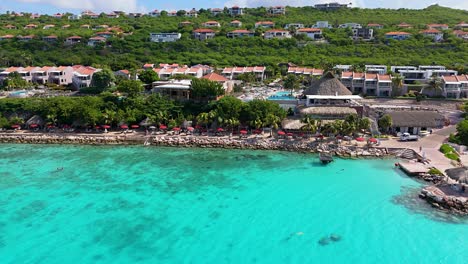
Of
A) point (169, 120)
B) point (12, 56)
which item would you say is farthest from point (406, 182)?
point (12, 56)

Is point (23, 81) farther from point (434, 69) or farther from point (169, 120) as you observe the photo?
point (434, 69)

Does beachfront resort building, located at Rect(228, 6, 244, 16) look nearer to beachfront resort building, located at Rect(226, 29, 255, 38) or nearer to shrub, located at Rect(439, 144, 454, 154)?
beachfront resort building, located at Rect(226, 29, 255, 38)

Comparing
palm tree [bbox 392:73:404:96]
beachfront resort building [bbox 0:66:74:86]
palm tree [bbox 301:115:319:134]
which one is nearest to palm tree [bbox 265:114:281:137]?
palm tree [bbox 301:115:319:134]

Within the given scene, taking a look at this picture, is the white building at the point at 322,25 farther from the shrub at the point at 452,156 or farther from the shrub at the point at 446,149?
the shrub at the point at 452,156

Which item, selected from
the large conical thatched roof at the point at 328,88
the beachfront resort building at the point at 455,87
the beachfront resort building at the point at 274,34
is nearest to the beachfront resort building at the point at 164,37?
the beachfront resort building at the point at 274,34

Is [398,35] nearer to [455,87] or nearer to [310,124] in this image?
[455,87]

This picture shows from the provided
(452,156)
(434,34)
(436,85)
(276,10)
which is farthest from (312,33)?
(452,156)
